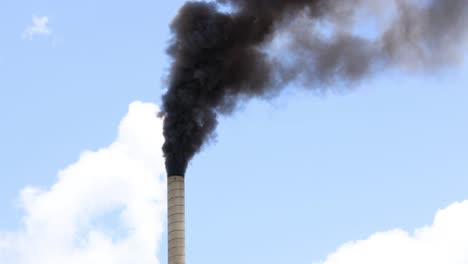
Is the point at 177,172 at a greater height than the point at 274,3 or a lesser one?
lesser

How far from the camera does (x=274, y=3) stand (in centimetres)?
3647

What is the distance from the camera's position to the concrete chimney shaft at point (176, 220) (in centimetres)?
3192

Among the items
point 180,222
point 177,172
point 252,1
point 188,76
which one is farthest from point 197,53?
point 180,222

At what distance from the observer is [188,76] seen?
35688 mm

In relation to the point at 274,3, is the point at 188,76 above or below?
below

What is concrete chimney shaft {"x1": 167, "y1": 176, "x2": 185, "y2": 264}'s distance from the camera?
105 ft

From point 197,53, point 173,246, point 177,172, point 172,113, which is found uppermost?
point 197,53

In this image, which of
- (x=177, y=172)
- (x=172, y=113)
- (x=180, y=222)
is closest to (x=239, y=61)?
(x=172, y=113)

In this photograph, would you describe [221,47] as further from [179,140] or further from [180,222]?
[180,222]

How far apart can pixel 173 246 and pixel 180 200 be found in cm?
207

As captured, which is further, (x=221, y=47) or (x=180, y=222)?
(x=221, y=47)

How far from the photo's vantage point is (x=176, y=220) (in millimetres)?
32250

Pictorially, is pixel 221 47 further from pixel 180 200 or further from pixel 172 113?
pixel 180 200

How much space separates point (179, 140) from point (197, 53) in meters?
4.47
